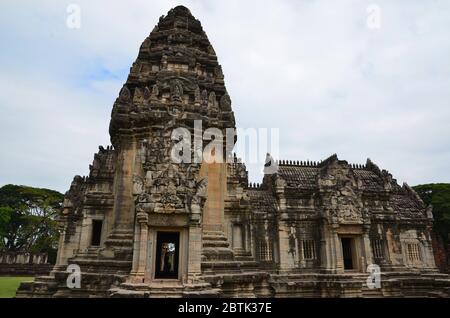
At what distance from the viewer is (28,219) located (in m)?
46.3

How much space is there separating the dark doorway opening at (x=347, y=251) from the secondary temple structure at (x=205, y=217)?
0.53ft

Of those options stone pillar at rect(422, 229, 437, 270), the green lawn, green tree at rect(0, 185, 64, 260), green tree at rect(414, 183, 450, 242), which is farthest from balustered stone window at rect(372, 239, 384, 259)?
green tree at rect(0, 185, 64, 260)

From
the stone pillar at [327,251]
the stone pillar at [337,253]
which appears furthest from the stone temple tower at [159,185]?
the stone pillar at [337,253]

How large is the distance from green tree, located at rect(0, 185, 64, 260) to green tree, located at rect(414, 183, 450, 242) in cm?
5344

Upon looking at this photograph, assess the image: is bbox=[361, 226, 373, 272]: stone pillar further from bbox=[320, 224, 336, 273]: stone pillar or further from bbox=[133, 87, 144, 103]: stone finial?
bbox=[133, 87, 144, 103]: stone finial

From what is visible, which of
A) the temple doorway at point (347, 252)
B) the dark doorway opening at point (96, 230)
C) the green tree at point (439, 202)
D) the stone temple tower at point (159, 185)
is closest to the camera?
the stone temple tower at point (159, 185)

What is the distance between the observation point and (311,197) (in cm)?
2209

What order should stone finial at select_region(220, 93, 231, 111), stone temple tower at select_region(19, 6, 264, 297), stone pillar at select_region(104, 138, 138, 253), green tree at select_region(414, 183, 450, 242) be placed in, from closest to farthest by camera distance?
stone temple tower at select_region(19, 6, 264, 297), stone pillar at select_region(104, 138, 138, 253), stone finial at select_region(220, 93, 231, 111), green tree at select_region(414, 183, 450, 242)

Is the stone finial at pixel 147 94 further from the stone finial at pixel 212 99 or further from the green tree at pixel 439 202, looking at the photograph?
the green tree at pixel 439 202

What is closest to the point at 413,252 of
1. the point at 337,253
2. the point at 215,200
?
the point at 337,253

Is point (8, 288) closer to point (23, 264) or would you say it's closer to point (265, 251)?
point (265, 251)

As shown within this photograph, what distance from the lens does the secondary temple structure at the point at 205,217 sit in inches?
437

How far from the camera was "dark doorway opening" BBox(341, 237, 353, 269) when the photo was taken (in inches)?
853
